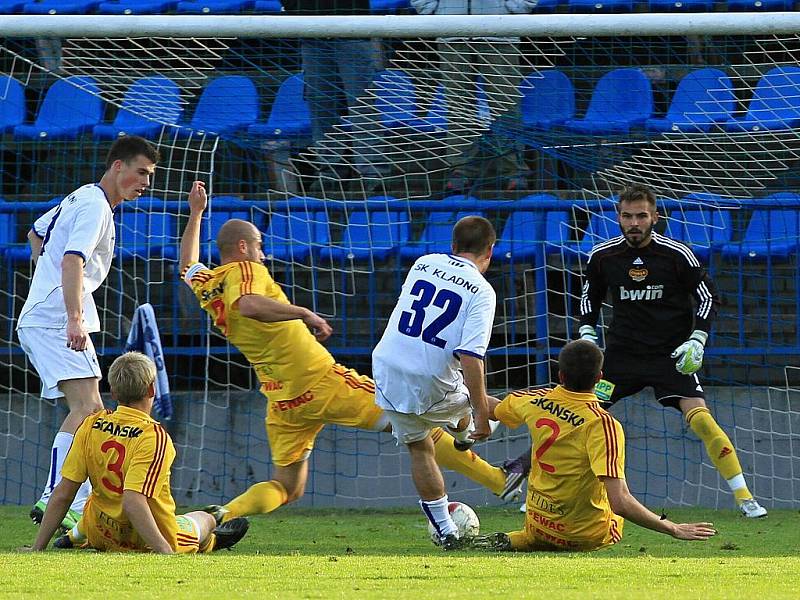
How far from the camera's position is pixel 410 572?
14.0ft

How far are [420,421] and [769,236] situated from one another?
365cm

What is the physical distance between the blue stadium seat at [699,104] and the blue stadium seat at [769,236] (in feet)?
2.13

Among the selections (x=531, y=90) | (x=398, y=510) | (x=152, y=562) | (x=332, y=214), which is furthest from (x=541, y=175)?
(x=152, y=562)

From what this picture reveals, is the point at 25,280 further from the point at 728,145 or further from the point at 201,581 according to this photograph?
the point at 201,581

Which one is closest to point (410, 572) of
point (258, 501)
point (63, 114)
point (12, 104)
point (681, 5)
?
point (258, 501)

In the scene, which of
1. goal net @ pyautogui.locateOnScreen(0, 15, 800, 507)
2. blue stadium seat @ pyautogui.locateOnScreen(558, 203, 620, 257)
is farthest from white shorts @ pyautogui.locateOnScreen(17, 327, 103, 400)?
blue stadium seat @ pyautogui.locateOnScreen(558, 203, 620, 257)

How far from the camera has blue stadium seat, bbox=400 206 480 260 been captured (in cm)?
863

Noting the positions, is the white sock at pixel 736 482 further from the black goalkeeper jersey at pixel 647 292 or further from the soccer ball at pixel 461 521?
the soccer ball at pixel 461 521

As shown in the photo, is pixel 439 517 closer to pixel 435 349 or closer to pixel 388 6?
pixel 435 349

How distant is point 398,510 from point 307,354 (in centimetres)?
195

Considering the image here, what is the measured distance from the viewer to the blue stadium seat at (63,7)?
10.8 m

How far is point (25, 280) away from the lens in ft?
29.1

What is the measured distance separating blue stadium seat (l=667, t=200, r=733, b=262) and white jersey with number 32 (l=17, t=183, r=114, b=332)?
4.03 meters

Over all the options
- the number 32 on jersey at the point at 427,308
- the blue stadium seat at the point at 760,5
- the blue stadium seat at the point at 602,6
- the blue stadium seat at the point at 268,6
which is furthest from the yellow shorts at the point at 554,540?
the blue stadium seat at the point at 268,6
